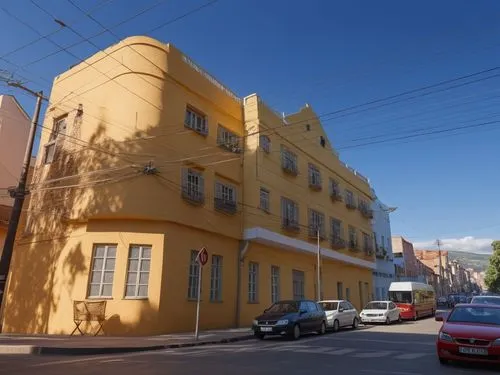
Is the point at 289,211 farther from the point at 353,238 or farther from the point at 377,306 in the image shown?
the point at 353,238

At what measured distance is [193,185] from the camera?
20.0m

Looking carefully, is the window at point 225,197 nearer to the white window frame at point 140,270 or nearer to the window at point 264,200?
the window at point 264,200

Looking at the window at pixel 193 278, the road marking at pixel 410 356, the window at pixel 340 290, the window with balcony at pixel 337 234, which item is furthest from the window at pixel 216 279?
the window at pixel 340 290

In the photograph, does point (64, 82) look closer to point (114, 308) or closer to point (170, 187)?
point (170, 187)

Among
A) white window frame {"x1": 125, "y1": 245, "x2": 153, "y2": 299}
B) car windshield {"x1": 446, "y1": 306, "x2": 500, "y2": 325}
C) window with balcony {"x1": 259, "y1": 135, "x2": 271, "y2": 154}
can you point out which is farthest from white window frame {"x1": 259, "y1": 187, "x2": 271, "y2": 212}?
car windshield {"x1": 446, "y1": 306, "x2": 500, "y2": 325}

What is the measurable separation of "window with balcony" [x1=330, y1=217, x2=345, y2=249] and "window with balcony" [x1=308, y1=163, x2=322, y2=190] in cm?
355

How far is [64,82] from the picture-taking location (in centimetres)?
2152

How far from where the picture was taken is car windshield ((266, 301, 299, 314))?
54.9ft

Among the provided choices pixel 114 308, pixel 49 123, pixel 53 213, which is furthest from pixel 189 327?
pixel 49 123

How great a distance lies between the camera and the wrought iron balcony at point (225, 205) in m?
20.7

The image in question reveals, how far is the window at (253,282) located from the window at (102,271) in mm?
7770

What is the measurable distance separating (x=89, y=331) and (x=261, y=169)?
38.9 feet

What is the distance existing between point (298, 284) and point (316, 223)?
15.1 feet

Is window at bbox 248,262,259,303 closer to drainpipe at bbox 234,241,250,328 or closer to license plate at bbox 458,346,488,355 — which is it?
drainpipe at bbox 234,241,250,328
